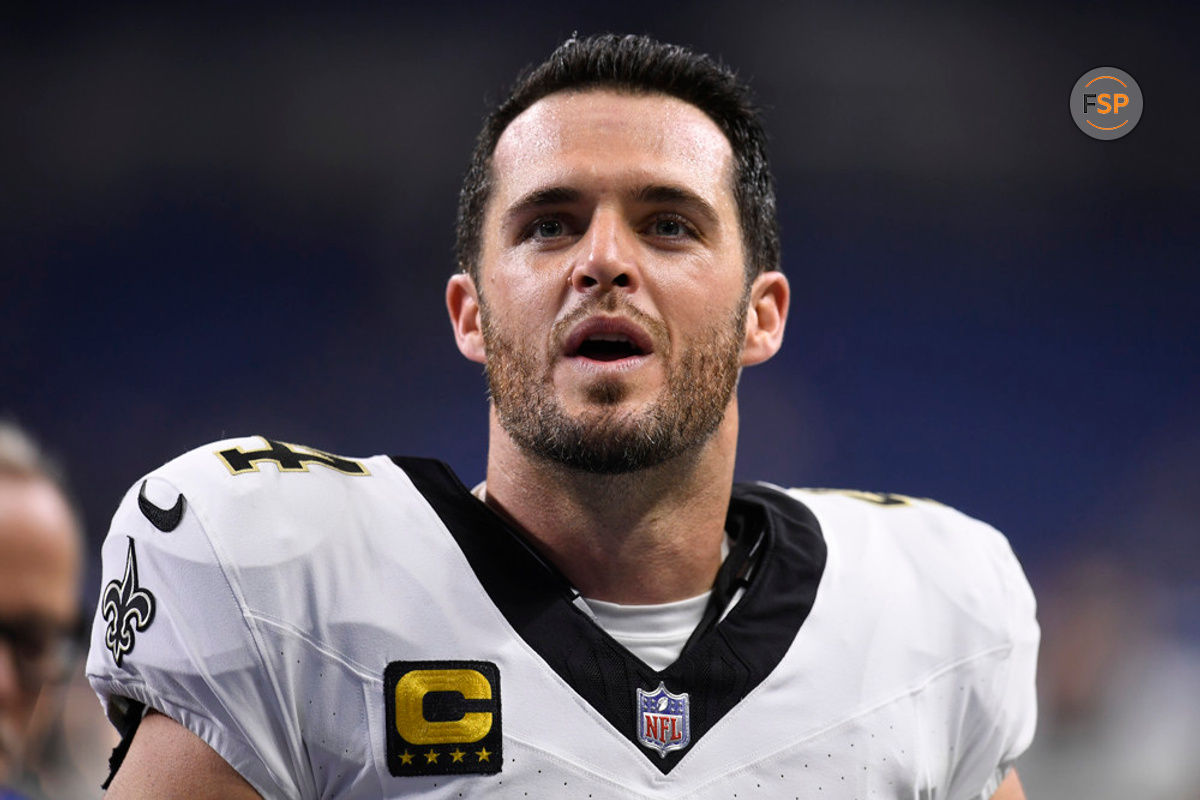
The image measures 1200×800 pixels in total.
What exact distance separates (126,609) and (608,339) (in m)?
0.56

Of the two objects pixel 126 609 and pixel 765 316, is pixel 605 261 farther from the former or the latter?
pixel 126 609

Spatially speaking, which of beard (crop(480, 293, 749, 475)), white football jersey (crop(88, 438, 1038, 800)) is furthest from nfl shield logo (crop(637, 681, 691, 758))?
beard (crop(480, 293, 749, 475))

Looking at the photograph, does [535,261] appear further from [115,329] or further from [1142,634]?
[1142,634]

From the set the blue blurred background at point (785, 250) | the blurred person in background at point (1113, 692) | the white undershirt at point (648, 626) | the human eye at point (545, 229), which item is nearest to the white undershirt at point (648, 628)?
the white undershirt at point (648, 626)

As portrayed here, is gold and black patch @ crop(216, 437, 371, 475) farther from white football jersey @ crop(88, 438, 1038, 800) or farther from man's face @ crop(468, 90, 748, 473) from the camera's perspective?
man's face @ crop(468, 90, 748, 473)

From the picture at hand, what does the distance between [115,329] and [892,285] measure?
1.98 m

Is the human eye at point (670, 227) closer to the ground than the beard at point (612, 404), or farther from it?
farther from it

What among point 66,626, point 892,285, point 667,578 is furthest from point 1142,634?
point 66,626

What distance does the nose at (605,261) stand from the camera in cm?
126

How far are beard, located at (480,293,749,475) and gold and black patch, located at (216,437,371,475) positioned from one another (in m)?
0.19

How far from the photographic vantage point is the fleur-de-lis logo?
113 centimetres

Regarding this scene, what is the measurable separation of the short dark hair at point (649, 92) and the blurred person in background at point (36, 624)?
55.6 inches

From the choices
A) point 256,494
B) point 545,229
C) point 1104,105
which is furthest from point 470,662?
point 1104,105

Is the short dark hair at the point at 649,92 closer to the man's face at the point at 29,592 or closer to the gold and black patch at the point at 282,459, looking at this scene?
the gold and black patch at the point at 282,459
